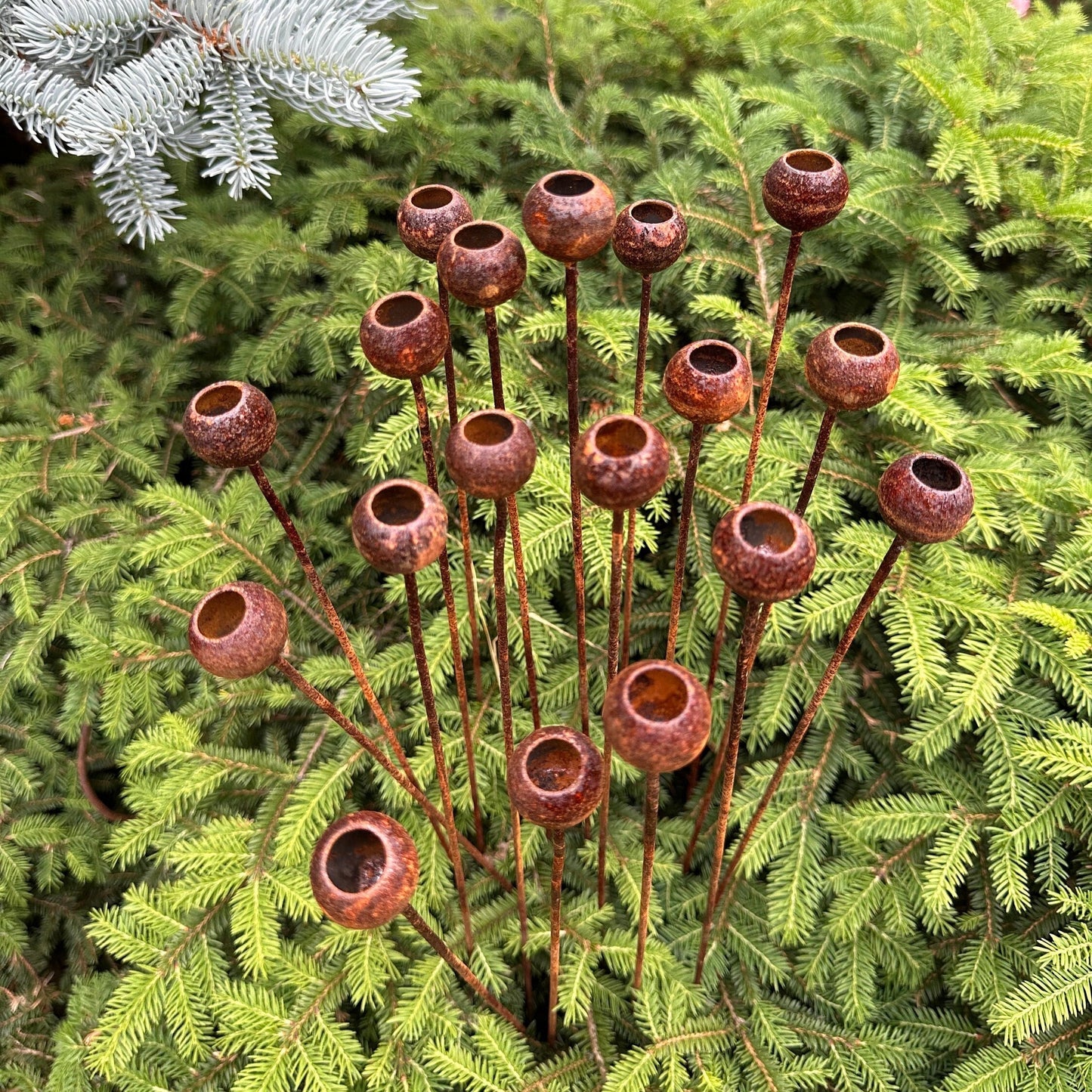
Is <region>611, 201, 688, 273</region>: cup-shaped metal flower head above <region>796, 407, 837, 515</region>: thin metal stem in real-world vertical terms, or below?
above

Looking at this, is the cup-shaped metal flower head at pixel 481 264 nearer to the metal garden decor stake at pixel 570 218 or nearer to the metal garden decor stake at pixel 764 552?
the metal garden decor stake at pixel 570 218

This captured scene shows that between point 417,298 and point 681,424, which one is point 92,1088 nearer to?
point 417,298

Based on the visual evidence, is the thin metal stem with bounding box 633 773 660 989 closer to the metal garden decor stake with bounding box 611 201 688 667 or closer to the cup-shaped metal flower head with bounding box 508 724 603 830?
the cup-shaped metal flower head with bounding box 508 724 603 830

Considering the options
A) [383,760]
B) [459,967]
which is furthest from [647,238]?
[459,967]

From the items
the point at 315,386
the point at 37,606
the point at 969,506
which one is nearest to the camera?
the point at 969,506

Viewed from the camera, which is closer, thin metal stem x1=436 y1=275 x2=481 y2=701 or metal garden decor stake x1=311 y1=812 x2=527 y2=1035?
metal garden decor stake x1=311 y1=812 x2=527 y2=1035

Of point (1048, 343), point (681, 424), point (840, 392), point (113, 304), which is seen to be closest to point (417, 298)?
point (840, 392)

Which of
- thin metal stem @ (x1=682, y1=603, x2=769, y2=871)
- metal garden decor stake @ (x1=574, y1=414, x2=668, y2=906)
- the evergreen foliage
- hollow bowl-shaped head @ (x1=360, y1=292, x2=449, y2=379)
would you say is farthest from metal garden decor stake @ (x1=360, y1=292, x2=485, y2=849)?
the evergreen foliage
